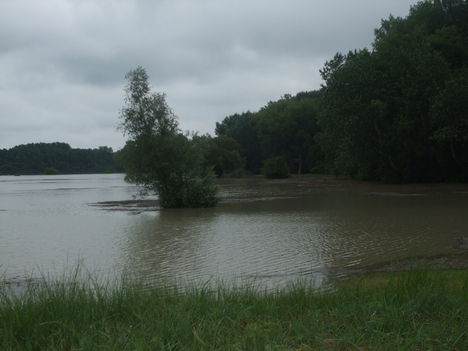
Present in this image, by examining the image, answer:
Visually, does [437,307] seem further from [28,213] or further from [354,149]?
[354,149]

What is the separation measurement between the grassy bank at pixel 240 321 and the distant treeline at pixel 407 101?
138 feet

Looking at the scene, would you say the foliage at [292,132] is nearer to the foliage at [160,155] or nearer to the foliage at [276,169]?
the foliage at [276,169]

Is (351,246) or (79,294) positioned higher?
(79,294)

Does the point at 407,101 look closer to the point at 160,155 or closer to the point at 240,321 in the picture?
the point at 160,155

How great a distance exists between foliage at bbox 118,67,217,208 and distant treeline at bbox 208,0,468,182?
23548mm

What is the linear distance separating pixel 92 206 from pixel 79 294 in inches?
1378

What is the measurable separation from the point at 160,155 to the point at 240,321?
3138 centimetres

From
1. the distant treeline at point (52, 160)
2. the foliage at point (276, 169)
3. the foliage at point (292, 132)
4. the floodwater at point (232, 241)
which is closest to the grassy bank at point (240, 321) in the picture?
the floodwater at point (232, 241)

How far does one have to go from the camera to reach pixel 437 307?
6242 millimetres

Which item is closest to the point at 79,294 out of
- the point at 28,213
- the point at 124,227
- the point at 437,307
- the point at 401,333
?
the point at 401,333

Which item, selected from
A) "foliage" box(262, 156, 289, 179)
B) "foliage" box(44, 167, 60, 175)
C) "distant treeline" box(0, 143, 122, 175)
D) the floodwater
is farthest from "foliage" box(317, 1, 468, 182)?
"foliage" box(44, 167, 60, 175)

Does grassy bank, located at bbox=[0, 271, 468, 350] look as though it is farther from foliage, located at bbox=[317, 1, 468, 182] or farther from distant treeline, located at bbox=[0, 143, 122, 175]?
distant treeline, located at bbox=[0, 143, 122, 175]

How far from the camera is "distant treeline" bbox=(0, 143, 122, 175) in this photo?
162 m

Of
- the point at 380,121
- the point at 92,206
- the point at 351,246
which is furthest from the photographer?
the point at 380,121
